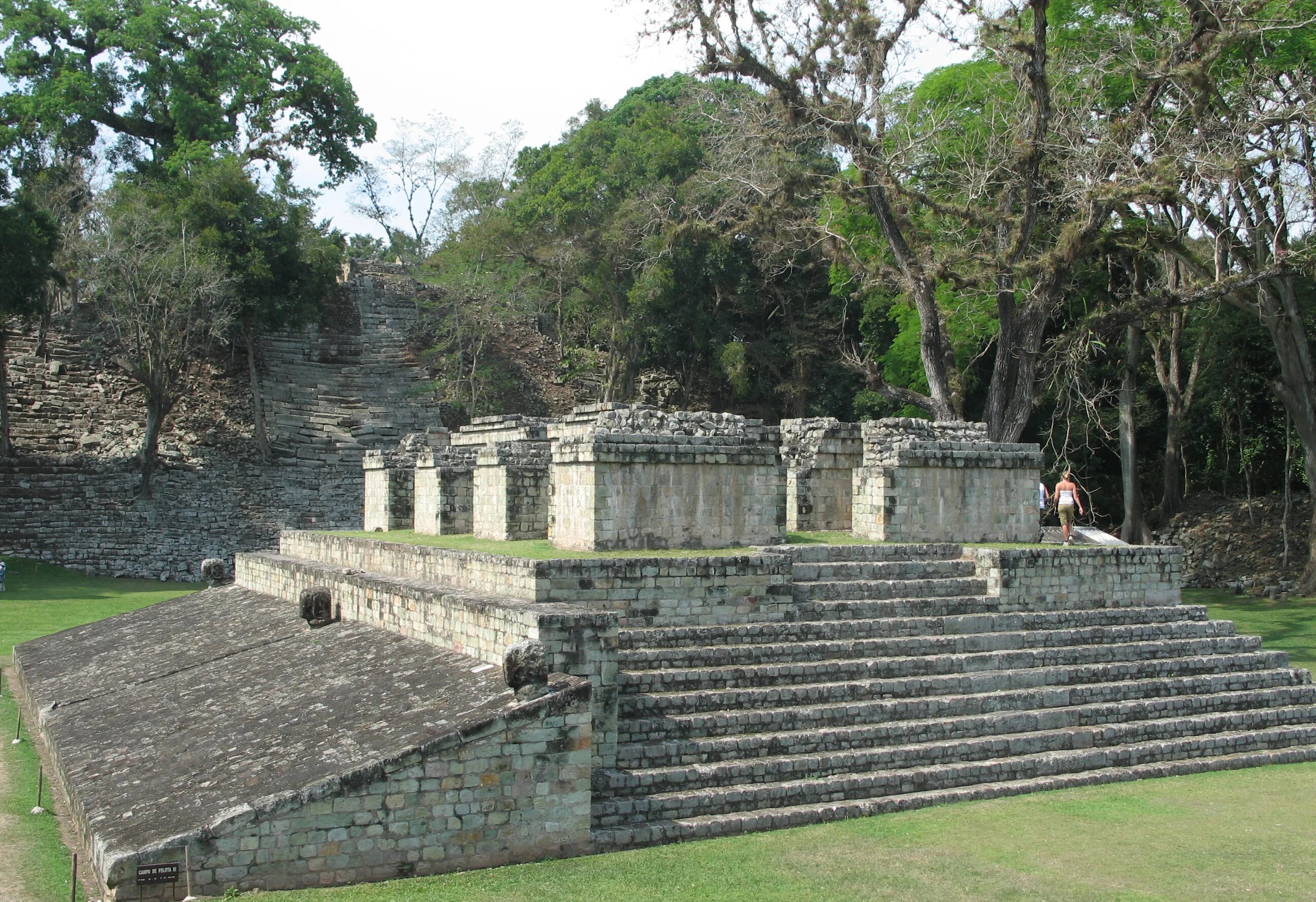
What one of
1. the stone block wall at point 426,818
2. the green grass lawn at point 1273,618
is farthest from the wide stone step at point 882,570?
the green grass lawn at point 1273,618

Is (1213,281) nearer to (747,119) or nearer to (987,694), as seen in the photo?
(747,119)

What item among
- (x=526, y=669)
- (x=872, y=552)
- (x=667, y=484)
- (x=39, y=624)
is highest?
(x=667, y=484)

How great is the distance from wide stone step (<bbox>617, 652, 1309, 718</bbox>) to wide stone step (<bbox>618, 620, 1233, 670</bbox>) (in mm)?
303

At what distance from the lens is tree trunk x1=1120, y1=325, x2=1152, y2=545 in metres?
23.1

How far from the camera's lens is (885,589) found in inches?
466

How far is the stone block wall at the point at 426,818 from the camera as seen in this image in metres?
7.07

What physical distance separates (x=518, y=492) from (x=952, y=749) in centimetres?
581

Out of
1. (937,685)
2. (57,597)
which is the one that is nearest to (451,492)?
(937,685)

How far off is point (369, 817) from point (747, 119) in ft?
47.3

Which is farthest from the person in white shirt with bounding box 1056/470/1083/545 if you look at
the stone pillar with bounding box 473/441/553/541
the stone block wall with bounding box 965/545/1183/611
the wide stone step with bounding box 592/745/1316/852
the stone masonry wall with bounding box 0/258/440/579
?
the stone masonry wall with bounding box 0/258/440/579

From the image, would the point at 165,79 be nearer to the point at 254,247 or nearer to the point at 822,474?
the point at 254,247

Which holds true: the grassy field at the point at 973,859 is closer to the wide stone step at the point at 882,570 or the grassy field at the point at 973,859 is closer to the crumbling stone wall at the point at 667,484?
the wide stone step at the point at 882,570

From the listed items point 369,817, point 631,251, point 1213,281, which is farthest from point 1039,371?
point 369,817

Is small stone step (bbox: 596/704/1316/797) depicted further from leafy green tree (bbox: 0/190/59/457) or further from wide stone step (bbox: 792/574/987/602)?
leafy green tree (bbox: 0/190/59/457)
